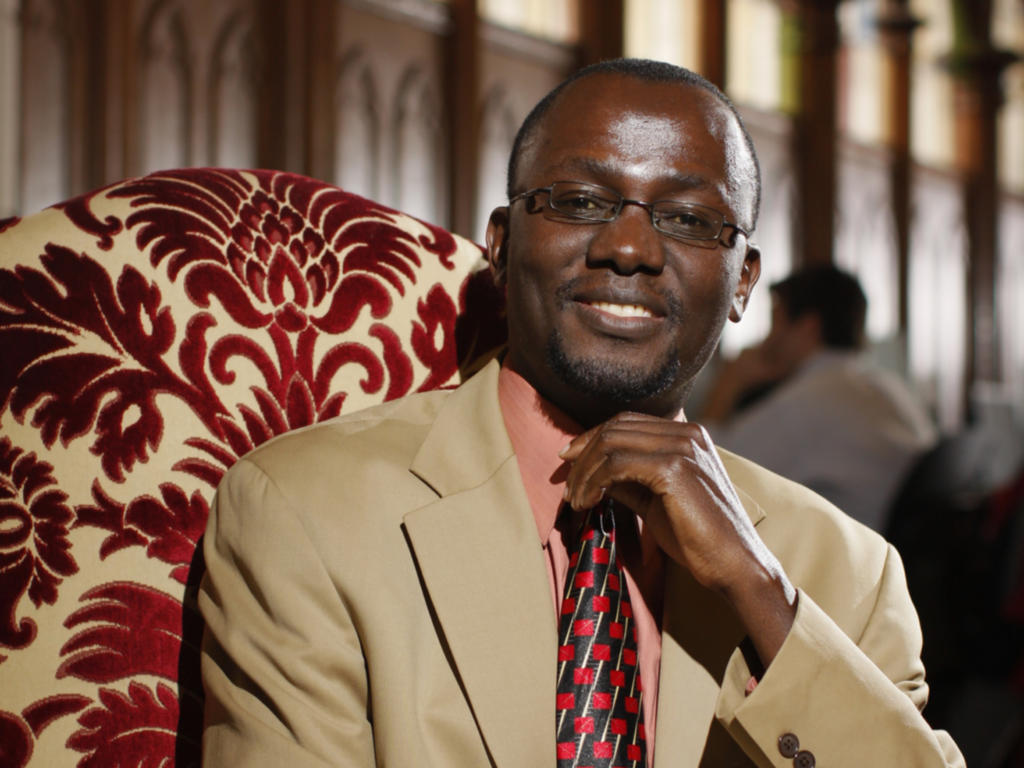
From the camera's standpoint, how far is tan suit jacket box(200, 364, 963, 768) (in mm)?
998

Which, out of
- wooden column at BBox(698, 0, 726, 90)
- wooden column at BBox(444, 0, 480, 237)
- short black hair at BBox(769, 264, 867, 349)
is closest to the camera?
short black hair at BBox(769, 264, 867, 349)

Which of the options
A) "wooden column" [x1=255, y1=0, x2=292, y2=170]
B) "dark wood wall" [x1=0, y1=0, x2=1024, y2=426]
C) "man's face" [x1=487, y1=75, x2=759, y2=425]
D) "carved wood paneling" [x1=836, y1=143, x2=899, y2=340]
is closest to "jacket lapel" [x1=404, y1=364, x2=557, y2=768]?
"man's face" [x1=487, y1=75, x2=759, y2=425]

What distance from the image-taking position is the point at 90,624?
108 cm

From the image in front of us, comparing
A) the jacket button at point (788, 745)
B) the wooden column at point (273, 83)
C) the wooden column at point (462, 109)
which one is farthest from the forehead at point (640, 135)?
the wooden column at point (462, 109)

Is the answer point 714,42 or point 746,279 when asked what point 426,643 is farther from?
point 714,42

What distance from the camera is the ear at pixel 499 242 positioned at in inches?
51.5

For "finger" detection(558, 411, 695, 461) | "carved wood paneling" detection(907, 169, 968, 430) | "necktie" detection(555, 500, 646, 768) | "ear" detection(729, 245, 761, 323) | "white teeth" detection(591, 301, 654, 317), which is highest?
"white teeth" detection(591, 301, 654, 317)

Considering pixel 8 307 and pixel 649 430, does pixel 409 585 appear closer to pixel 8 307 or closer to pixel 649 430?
pixel 649 430

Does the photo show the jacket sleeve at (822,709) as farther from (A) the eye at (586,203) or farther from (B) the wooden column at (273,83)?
(B) the wooden column at (273,83)

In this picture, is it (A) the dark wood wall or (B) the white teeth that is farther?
(A) the dark wood wall

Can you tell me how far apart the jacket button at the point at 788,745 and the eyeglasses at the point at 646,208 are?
51 centimetres

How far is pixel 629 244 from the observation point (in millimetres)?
1152

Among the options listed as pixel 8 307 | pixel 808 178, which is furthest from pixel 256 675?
pixel 808 178

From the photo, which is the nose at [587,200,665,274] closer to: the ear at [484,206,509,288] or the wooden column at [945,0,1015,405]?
the ear at [484,206,509,288]
